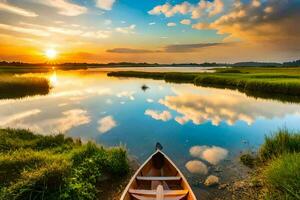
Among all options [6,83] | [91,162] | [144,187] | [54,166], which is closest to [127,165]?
[91,162]

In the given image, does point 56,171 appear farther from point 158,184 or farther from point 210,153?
point 210,153

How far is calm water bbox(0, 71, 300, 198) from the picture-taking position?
522 inches

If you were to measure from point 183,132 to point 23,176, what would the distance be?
11.6 metres

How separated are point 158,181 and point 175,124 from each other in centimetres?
1166

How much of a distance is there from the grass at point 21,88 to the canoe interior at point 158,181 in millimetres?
30323

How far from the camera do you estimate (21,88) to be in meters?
40.0

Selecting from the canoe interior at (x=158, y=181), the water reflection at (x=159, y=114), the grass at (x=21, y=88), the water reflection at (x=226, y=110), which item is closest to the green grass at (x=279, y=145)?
the canoe interior at (x=158, y=181)

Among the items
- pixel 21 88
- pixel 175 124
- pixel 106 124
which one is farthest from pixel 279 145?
pixel 21 88

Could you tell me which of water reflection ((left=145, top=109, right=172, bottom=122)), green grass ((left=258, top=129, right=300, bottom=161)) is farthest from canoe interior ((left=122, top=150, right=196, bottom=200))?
water reflection ((left=145, top=109, right=172, bottom=122))

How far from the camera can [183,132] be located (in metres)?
17.4

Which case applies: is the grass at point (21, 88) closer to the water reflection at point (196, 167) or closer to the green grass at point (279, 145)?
the water reflection at point (196, 167)

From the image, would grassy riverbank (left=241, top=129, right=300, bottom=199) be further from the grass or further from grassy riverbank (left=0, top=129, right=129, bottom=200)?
the grass

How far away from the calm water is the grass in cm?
591

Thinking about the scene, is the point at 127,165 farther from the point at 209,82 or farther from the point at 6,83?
the point at 209,82
